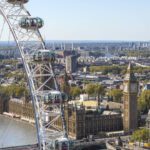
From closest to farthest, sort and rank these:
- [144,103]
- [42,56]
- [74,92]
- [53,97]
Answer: [53,97] < [42,56] < [144,103] < [74,92]

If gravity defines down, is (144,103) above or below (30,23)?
below

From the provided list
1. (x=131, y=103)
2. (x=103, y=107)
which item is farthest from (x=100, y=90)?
(x=131, y=103)

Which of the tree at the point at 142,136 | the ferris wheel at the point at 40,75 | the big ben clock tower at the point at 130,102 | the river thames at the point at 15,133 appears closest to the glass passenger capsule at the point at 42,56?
the ferris wheel at the point at 40,75

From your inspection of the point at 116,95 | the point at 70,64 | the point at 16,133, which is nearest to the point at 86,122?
the point at 16,133

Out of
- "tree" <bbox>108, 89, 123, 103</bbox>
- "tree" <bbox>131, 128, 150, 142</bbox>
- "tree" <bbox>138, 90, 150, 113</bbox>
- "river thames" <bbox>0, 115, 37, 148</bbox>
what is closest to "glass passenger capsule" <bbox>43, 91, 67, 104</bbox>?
"river thames" <bbox>0, 115, 37, 148</bbox>

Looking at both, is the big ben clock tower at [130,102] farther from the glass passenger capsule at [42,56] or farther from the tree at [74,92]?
the glass passenger capsule at [42,56]

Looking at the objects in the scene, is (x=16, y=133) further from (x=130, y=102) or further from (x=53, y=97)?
(x=53, y=97)

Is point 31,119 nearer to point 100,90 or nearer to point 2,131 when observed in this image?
point 2,131
